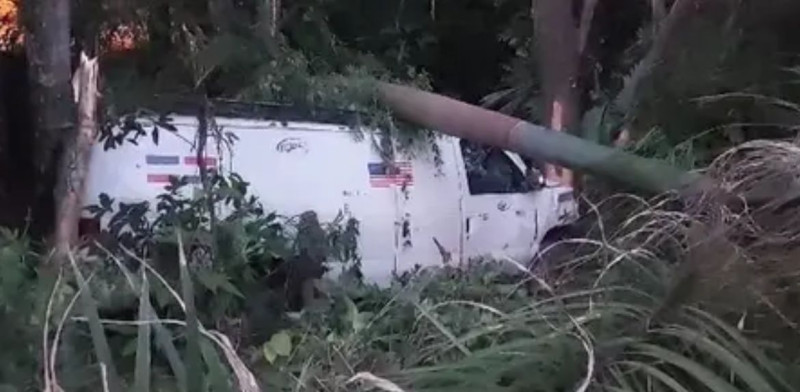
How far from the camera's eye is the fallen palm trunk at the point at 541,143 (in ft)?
13.3

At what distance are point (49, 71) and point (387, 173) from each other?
4222 mm

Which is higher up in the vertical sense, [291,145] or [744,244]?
[291,145]

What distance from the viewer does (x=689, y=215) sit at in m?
3.28

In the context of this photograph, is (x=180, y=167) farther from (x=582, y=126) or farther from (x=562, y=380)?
(x=562, y=380)

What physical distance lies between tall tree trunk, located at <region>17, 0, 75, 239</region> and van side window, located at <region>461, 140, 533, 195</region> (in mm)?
5079

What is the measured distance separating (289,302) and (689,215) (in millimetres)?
3994

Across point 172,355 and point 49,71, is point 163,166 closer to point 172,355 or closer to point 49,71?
point 49,71

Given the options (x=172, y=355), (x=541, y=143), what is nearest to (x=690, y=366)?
(x=172, y=355)

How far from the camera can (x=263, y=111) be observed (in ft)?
31.6

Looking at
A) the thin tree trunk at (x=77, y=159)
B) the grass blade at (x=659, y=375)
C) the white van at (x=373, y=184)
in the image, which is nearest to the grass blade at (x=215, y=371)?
the grass blade at (x=659, y=375)

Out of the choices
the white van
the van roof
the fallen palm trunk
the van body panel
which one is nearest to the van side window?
the white van

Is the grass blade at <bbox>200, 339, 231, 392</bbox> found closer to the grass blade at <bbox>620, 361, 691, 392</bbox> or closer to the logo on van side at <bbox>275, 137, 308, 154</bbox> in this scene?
the grass blade at <bbox>620, 361, 691, 392</bbox>

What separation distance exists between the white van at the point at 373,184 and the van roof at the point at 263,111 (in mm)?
20

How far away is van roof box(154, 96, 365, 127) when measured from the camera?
696 centimetres
